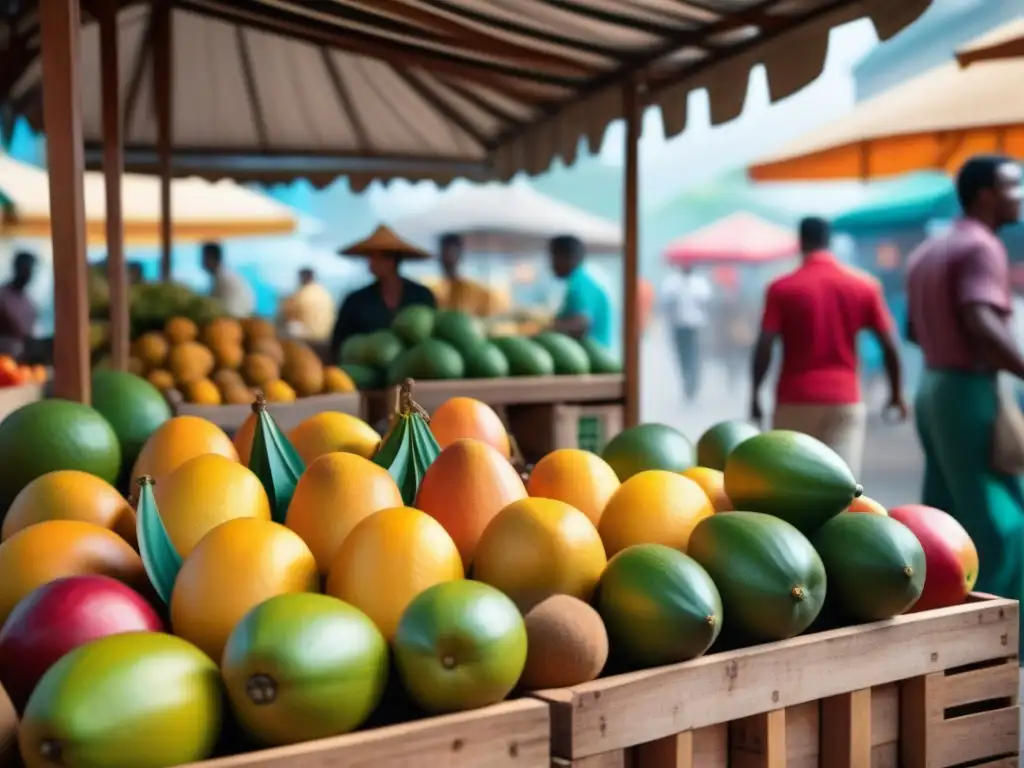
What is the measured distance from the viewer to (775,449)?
1.76m

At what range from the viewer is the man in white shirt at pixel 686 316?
59.3ft

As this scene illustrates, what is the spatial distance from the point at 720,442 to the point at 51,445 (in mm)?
1330

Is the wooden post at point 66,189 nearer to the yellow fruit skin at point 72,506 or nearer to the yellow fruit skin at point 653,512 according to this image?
the yellow fruit skin at point 72,506

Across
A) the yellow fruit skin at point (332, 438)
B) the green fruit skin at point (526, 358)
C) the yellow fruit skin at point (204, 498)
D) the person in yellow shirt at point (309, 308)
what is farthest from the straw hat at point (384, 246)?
the person in yellow shirt at point (309, 308)

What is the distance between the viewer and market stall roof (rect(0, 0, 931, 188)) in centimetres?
376

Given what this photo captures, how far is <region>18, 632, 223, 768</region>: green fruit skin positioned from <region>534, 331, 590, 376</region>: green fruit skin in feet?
12.4

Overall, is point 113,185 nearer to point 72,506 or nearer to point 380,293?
point 380,293

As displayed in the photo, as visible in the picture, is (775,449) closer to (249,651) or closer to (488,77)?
(249,651)

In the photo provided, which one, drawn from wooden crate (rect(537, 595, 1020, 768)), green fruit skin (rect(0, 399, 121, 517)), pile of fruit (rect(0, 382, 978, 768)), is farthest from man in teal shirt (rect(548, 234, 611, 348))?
wooden crate (rect(537, 595, 1020, 768))

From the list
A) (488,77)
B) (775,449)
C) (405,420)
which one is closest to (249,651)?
(405,420)

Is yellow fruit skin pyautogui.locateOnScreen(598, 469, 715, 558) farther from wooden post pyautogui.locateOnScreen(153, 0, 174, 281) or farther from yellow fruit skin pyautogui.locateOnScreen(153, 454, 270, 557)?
wooden post pyautogui.locateOnScreen(153, 0, 174, 281)

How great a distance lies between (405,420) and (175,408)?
205 centimetres

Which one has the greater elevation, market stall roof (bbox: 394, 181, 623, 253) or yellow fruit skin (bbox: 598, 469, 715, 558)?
market stall roof (bbox: 394, 181, 623, 253)

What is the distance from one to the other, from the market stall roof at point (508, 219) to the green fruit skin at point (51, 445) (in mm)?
13234
